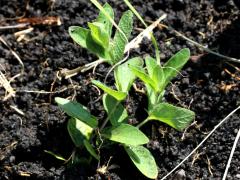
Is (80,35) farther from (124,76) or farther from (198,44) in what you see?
(198,44)

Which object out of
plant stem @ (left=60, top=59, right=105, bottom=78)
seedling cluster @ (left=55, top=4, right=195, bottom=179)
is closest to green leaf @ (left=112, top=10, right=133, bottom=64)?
seedling cluster @ (left=55, top=4, right=195, bottom=179)

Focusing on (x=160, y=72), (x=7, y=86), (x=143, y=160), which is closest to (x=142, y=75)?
(x=160, y=72)

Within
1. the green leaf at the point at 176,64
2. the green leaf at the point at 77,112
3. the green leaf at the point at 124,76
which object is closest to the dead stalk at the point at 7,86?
→ the green leaf at the point at 77,112

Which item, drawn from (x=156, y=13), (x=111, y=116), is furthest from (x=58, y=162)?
(x=156, y=13)

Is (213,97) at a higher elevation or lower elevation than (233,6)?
lower

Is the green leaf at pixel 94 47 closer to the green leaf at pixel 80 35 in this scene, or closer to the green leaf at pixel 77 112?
the green leaf at pixel 80 35

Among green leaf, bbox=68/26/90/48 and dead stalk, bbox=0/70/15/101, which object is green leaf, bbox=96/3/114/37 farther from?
dead stalk, bbox=0/70/15/101

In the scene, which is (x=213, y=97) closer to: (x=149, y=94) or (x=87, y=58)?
(x=149, y=94)
